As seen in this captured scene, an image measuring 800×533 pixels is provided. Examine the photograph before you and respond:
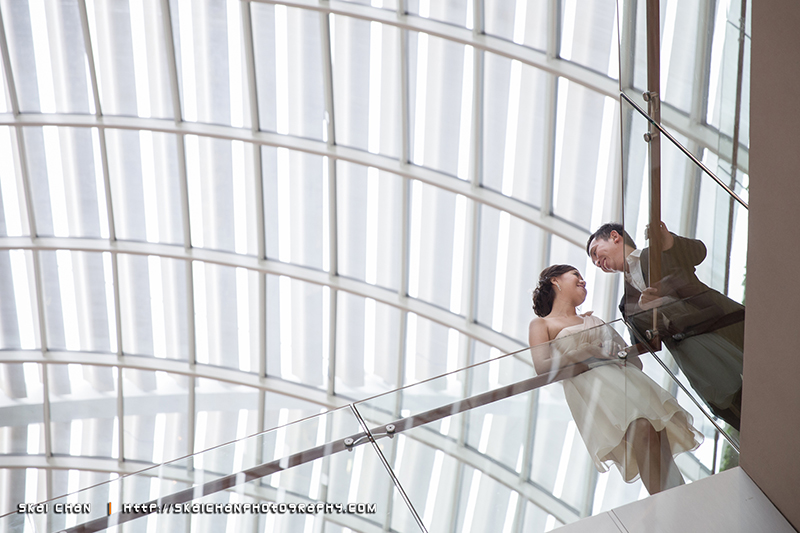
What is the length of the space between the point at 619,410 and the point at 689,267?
926mm

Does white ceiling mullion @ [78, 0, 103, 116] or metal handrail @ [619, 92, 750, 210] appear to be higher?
white ceiling mullion @ [78, 0, 103, 116]

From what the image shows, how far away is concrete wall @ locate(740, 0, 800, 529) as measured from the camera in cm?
342

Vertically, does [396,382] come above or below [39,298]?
below

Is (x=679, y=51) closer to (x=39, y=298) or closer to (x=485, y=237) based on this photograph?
(x=485, y=237)

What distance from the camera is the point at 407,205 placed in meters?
20.8

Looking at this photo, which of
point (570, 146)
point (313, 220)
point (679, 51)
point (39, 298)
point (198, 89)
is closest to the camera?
point (679, 51)

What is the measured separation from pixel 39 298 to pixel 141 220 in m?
3.94

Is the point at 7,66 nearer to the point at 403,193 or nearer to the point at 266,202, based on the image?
the point at 266,202

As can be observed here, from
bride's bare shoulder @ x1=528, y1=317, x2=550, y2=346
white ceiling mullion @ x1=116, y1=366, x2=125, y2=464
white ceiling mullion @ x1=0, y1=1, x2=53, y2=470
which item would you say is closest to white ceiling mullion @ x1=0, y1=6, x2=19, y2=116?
white ceiling mullion @ x1=0, y1=1, x2=53, y2=470

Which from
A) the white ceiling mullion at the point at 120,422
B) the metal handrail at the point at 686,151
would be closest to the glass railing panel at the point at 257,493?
the metal handrail at the point at 686,151

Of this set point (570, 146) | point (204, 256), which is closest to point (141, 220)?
point (204, 256)

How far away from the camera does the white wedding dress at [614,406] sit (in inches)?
183

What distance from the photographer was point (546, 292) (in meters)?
10.0

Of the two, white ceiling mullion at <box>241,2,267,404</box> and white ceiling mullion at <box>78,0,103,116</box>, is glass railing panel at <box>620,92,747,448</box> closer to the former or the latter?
white ceiling mullion at <box>241,2,267,404</box>
